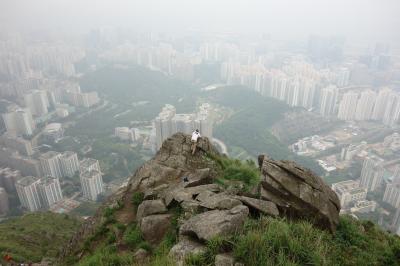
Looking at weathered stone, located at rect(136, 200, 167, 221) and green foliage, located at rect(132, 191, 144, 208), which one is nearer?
weathered stone, located at rect(136, 200, 167, 221)

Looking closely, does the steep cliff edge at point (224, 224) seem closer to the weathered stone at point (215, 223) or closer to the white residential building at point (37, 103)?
the weathered stone at point (215, 223)

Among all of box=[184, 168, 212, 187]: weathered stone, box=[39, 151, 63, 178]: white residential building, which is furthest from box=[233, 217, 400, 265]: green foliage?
box=[39, 151, 63, 178]: white residential building

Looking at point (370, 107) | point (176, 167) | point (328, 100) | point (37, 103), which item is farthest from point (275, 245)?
point (37, 103)

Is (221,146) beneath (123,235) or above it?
beneath

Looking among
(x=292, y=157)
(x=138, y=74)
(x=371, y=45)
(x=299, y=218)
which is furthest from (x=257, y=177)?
(x=371, y=45)

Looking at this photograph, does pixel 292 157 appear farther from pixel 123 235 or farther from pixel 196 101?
pixel 123 235

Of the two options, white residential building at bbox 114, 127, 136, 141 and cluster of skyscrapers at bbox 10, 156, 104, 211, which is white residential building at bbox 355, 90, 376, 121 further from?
cluster of skyscrapers at bbox 10, 156, 104, 211

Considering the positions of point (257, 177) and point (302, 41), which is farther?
point (302, 41)
